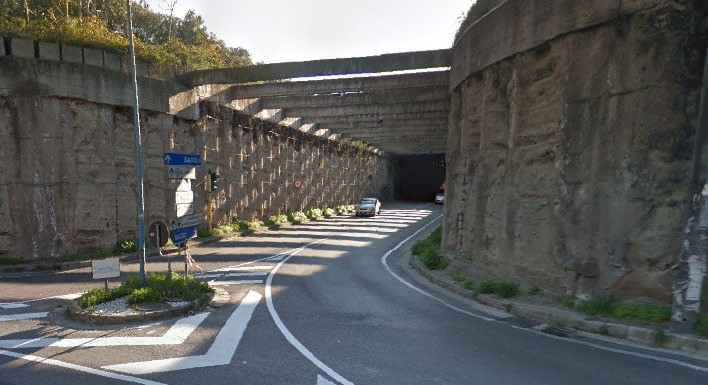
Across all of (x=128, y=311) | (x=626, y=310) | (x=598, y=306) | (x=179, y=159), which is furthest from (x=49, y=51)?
(x=626, y=310)

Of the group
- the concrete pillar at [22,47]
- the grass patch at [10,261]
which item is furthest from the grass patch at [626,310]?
the concrete pillar at [22,47]

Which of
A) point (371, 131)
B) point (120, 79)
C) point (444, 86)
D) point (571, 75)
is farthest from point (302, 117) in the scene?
point (571, 75)

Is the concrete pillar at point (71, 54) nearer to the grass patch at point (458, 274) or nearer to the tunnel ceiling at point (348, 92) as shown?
the tunnel ceiling at point (348, 92)

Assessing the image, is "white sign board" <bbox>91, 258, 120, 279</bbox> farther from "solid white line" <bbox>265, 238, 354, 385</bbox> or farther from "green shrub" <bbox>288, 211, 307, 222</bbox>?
"green shrub" <bbox>288, 211, 307, 222</bbox>

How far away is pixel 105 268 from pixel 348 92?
11.8 metres

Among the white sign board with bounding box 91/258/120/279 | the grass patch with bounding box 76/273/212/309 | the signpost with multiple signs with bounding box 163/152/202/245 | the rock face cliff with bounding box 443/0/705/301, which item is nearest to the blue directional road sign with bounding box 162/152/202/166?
the signpost with multiple signs with bounding box 163/152/202/245

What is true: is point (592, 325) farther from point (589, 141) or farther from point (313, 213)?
point (313, 213)

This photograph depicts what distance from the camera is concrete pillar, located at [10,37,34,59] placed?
429 inches

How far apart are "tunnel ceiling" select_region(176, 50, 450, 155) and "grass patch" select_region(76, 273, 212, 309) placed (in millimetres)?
8866

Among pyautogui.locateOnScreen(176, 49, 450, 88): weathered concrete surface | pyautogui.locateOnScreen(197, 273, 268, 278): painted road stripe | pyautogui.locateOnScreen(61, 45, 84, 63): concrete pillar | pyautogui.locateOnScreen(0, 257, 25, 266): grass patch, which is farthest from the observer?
pyautogui.locateOnScreen(176, 49, 450, 88): weathered concrete surface

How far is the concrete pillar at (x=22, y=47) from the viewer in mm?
10906

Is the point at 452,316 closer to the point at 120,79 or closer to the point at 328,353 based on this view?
the point at 328,353

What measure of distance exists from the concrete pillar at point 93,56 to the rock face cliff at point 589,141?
40.1 feet

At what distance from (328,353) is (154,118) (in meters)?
12.2
